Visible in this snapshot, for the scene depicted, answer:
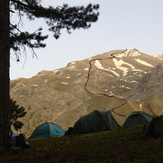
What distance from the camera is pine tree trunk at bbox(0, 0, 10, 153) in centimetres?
859

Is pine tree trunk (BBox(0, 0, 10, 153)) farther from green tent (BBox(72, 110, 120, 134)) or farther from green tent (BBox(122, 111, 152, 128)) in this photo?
green tent (BBox(122, 111, 152, 128))

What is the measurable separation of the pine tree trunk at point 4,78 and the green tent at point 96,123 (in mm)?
9909

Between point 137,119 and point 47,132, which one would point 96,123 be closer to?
→ point 137,119

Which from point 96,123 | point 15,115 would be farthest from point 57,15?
point 15,115

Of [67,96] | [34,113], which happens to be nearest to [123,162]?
[34,113]

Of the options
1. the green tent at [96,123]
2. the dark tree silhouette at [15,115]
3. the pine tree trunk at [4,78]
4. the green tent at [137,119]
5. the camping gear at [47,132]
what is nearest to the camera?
the pine tree trunk at [4,78]

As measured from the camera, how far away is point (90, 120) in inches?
722

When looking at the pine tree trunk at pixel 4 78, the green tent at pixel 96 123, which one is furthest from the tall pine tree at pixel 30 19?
the green tent at pixel 96 123

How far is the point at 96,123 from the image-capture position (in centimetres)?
1806

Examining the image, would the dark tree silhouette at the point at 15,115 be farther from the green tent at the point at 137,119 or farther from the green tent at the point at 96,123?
the green tent at the point at 137,119

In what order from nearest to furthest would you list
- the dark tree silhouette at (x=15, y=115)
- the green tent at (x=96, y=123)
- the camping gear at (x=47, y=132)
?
the green tent at (x=96, y=123) < the camping gear at (x=47, y=132) < the dark tree silhouette at (x=15, y=115)

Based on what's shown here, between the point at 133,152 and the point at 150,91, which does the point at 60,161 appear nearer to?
the point at 133,152

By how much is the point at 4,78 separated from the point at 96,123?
10854mm

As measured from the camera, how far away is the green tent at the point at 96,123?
17.9 metres
